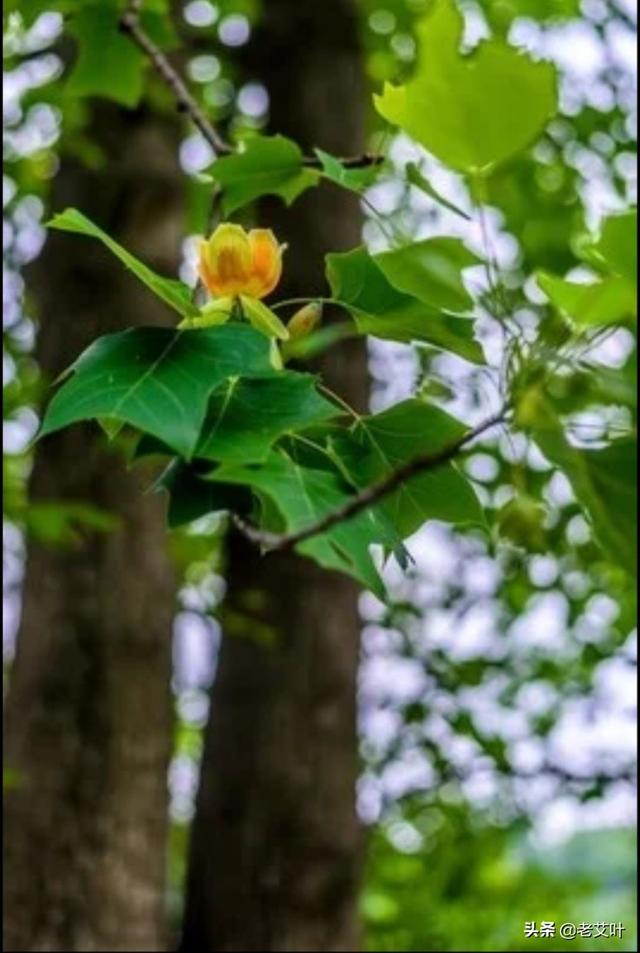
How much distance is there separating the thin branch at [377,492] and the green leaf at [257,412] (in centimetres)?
4

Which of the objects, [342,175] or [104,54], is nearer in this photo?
[342,175]

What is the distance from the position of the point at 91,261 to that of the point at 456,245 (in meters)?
1.64

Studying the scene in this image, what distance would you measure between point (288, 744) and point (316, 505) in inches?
57.9

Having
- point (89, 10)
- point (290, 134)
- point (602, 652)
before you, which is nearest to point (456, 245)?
point (89, 10)

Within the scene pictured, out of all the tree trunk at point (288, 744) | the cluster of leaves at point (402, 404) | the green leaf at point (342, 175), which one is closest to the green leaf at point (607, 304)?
the cluster of leaves at point (402, 404)

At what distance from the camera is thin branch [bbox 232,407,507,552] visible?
0.37 meters

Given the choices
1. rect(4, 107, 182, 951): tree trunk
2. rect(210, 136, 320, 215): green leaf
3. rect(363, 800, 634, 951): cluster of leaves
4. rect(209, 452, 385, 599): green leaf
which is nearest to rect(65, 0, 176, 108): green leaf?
→ rect(210, 136, 320, 215): green leaf

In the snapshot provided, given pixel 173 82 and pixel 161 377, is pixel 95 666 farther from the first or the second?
pixel 161 377

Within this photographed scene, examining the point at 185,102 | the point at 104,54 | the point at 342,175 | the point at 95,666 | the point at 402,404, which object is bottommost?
the point at 402,404

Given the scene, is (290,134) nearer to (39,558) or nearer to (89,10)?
(39,558)

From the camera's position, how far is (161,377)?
0.48 metres

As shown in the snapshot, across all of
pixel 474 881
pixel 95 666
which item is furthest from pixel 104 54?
pixel 474 881

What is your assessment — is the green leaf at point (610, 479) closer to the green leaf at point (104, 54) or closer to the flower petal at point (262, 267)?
the flower petal at point (262, 267)

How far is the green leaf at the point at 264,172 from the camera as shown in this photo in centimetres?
78
